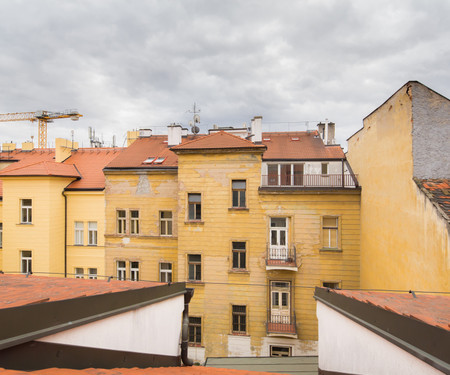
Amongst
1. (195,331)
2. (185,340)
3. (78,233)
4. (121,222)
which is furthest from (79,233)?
(185,340)

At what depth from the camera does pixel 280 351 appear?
525 inches

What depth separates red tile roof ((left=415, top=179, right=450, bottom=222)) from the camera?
6602 mm

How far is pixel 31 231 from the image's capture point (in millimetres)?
15680

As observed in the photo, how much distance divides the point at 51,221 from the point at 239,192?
38.7 ft

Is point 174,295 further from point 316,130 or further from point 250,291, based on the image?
point 316,130

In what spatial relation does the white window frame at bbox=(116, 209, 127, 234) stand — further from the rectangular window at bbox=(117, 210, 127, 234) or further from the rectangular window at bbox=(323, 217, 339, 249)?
the rectangular window at bbox=(323, 217, 339, 249)

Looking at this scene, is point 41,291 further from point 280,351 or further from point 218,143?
point 280,351

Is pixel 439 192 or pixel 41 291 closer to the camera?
pixel 41 291

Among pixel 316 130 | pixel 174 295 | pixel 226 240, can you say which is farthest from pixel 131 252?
pixel 316 130

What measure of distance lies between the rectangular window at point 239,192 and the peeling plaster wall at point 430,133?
8.02 meters

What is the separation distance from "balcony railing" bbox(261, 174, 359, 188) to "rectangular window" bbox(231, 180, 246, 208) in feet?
4.06

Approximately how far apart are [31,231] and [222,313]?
41.8ft

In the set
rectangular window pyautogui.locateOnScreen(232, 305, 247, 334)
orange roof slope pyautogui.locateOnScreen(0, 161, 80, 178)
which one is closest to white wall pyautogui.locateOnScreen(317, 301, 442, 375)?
rectangular window pyautogui.locateOnScreen(232, 305, 247, 334)

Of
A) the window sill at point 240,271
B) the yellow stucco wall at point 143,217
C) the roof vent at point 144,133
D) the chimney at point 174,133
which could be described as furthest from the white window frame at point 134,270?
the roof vent at point 144,133
